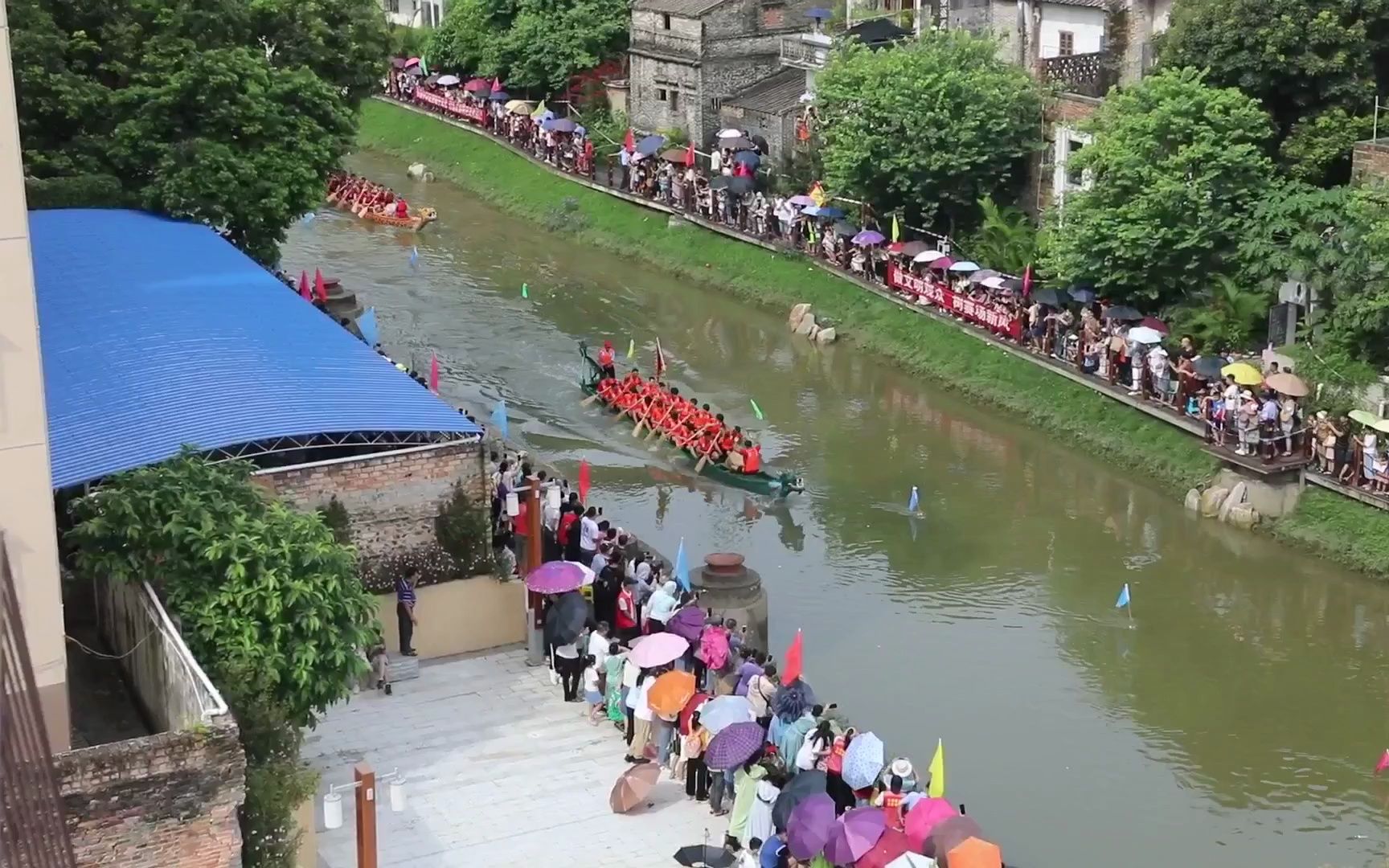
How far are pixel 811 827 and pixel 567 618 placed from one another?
554 cm

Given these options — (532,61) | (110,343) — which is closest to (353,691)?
(110,343)

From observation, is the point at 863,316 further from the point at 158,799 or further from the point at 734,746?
the point at 158,799

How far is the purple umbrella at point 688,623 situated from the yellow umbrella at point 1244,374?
11.6 meters

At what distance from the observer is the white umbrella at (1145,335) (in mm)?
32156

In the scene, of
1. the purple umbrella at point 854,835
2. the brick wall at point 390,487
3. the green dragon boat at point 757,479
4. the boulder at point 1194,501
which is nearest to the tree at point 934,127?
the green dragon boat at point 757,479

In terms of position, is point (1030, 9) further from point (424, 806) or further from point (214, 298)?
point (424, 806)

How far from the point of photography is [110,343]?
83.1 ft

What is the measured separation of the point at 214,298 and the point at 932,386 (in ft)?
44.3

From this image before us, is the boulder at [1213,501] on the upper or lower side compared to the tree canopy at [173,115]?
lower

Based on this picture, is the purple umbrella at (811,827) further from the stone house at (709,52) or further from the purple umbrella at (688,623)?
the stone house at (709,52)

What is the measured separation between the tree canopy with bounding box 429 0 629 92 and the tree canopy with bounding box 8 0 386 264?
61.5 ft

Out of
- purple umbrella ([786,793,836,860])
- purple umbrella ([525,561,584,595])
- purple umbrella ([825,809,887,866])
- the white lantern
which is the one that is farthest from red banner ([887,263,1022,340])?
the white lantern

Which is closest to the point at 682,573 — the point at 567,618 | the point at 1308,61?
the point at 567,618

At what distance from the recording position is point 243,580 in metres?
17.9
